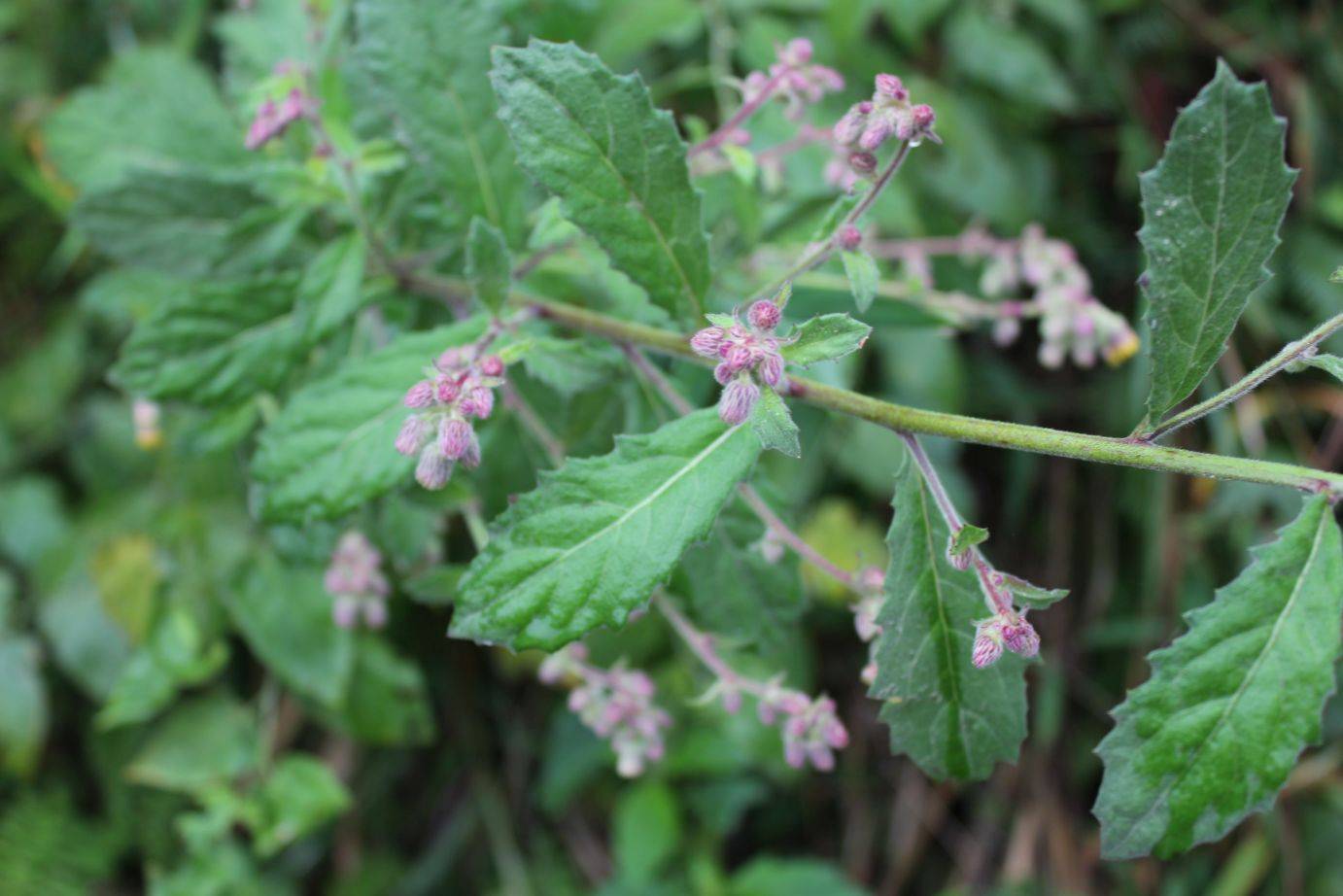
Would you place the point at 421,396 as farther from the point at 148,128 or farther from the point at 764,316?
the point at 148,128

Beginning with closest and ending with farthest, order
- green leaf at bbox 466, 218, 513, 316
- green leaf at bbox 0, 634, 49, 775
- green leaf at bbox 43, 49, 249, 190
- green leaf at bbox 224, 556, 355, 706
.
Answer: green leaf at bbox 466, 218, 513, 316 < green leaf at bbox 43, 49, 249, 190 < green leaf at bbox 224, 556, 355, 706 < green leaf at bbox 0, 634, 49, 775

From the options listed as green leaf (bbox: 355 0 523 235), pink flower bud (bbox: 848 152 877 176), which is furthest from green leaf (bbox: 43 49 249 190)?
pink flower bud (bbox: 848 152 877 176)

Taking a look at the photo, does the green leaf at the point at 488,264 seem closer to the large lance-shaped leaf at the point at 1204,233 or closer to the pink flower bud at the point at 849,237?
the pink flower bud at the point at 849,237

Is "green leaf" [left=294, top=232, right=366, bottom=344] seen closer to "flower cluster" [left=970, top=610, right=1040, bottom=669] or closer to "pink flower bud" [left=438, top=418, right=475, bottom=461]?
"pink flower bud" [left=438, top=418, right=475, bottom=461]

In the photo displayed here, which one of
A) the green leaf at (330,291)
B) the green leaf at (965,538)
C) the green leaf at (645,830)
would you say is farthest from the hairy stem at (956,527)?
the green leaf at (645,830)

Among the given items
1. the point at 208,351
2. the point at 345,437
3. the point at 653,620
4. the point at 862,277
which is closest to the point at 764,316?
the point at 862,277

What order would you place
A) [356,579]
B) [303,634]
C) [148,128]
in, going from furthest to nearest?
[303,634], [148,128], [356,579]
